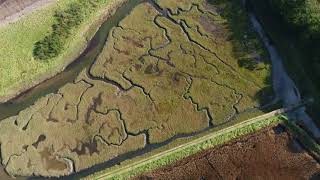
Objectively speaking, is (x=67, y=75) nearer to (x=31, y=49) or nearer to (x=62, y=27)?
(x=31, y=49)

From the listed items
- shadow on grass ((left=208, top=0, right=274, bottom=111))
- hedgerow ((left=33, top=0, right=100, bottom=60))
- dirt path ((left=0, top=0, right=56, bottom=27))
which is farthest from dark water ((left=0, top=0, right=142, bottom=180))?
shadow on grass ((left=208, top=0, right=274, bottom=111))

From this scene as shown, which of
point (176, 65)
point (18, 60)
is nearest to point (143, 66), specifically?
point (176, 65)

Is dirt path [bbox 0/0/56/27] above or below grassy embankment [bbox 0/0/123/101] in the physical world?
above

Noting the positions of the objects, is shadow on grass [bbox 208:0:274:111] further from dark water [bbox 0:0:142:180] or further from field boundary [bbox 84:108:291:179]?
dark water [bbox 0:0:142:180]

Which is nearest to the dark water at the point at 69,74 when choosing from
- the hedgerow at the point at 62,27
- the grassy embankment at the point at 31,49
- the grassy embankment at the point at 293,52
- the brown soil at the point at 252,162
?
the grassy embankment at the point at 31,49

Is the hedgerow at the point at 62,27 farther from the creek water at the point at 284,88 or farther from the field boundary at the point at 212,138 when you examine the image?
the creek water at the point at 284,88

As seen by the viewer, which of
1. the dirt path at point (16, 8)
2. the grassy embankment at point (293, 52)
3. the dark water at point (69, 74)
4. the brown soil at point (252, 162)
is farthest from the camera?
the dirt path at point (16, 8)

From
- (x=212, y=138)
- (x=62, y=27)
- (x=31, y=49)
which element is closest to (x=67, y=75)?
(x=31, y=49)

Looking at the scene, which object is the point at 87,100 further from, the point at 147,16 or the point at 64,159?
the point at 147,16
